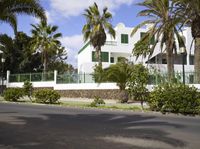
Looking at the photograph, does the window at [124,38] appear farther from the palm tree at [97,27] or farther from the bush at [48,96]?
the bush at [48,96]

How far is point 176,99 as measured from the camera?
20.9 meters

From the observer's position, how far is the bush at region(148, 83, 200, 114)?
67.7 feet

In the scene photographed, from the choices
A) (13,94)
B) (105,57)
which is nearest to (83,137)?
(13,94)

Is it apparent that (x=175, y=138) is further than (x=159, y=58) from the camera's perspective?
No

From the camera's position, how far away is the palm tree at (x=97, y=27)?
39.8 metres

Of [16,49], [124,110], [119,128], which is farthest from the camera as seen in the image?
[16,49]

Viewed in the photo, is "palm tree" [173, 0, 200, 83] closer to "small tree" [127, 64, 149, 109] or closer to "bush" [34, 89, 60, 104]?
"small tree" [127, 64, 149, 109]

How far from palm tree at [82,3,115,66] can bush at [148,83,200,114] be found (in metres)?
18.7

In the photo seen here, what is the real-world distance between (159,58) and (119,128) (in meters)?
36.7

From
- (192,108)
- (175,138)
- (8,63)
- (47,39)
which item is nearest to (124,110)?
(192,108)

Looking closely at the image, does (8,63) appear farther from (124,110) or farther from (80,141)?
(80,141)

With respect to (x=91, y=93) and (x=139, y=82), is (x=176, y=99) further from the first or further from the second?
(x=91, y=93)

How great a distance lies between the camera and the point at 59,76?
38.6m

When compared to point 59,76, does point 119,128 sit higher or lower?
lower
